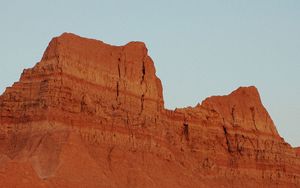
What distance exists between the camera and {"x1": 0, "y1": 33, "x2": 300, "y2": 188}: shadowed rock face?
122m

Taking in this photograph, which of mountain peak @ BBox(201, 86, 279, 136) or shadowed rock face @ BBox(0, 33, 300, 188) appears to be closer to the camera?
shadowed rock face @ BBox(0, 33, 300, 188)

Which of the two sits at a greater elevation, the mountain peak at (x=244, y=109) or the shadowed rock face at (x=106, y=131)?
the mountain peak at (x=244, y=109)

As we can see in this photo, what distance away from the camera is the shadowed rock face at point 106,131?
4808 inches

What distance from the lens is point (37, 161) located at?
121375mm

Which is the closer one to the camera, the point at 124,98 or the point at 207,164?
the point at 124,98

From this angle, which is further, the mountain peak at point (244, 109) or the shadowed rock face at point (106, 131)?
the mountain peak at point (244, 109)

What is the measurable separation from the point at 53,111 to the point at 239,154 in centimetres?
4056

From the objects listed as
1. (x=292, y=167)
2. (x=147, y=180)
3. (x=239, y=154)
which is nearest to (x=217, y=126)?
(x=239, y=154)

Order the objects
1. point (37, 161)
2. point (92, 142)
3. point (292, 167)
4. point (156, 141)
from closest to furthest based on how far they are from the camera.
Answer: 1. point (37, 161)
2. point (92, 142)
3. point (156, 141)
4. point (292, 167)

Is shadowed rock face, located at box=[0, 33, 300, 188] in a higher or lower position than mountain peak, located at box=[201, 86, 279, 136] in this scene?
lower

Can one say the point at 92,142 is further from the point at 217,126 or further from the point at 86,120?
the point at 217,126

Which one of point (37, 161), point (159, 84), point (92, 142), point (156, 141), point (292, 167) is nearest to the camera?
point (37, 161)

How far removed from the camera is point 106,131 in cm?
13125

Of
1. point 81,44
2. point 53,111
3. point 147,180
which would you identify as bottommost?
point 147,180
